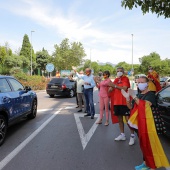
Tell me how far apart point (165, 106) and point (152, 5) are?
3784mm

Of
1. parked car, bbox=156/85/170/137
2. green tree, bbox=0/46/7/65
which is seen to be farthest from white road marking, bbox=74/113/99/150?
green tree, bbox=0/46/7/65

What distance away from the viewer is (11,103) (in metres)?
6.17

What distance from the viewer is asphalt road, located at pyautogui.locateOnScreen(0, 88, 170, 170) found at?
14.4ft

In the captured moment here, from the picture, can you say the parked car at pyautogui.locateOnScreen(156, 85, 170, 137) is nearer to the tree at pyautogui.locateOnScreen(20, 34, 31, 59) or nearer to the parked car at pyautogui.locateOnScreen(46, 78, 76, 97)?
the parked car at pyautogui.locateOnScreen(46, 78, 76, 97)

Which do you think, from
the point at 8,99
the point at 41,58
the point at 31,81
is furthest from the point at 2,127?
the point at 41,58

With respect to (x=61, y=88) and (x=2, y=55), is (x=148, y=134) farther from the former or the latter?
(x=2, y=55)

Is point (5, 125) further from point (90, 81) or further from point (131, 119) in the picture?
point (90, 81)

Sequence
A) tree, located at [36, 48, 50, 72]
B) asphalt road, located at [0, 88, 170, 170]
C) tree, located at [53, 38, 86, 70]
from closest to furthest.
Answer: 1. asphalt road, located at [0, 88, 170, 170]
2. tree, located at [53, 38, 86, 70]
3. tree, located at [36, 48, 50, 72]

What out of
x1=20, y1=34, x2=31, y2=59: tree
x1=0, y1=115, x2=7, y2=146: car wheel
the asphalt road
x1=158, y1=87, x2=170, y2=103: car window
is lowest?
the asphalt road

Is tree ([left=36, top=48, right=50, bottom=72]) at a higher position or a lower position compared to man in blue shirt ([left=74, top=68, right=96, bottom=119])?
higher

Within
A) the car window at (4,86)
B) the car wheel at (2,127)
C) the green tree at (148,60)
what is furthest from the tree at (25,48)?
the car wheel at (2,127)

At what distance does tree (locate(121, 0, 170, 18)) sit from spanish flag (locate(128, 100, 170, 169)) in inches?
181

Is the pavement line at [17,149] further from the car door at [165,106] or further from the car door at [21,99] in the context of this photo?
the car door at [165,106]

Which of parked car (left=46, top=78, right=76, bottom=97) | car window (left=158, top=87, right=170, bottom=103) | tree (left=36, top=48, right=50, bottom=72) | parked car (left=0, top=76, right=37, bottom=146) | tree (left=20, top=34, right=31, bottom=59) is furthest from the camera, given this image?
tree (left=36, top=48, right=50, bottom=72)
